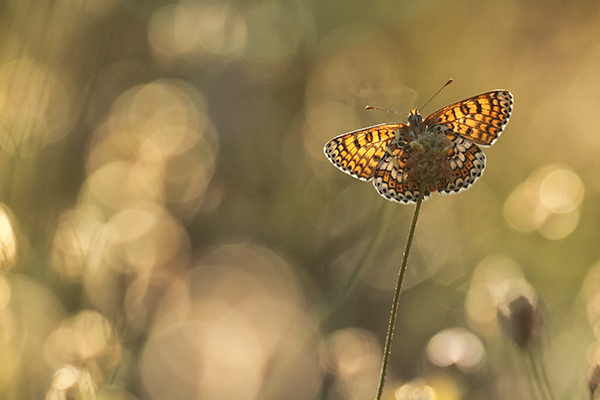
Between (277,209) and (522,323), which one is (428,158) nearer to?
(522,323)

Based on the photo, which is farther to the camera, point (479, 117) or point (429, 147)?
point (479, 117)

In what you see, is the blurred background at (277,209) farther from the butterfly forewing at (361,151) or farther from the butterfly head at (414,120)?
the butterfly head at (414,120)

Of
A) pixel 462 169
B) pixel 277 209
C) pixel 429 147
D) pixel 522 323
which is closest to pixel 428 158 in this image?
pixel 429 147

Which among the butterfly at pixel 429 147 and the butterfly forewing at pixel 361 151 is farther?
the butterfly forewing at pixel 361 151

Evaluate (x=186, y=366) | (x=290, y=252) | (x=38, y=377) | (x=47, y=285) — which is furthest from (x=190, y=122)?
(x=38, y=377)

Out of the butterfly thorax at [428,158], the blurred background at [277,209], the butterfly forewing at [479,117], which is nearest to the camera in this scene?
the butterfly thorax at [428,158]

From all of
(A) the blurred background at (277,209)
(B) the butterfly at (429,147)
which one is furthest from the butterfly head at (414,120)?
(A) the blurred background at (277,209)

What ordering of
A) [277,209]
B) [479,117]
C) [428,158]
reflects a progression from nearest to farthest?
[428,158] → [479,117] → [277,209]
